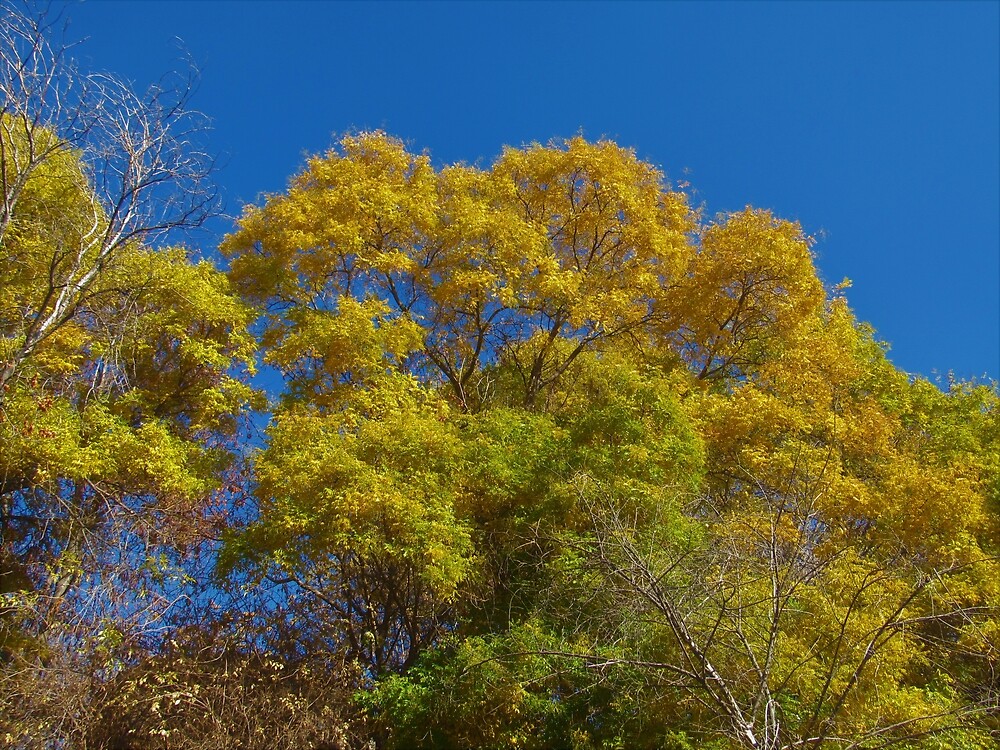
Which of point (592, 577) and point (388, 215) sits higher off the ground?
point (388, 215)

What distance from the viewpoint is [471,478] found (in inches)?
371

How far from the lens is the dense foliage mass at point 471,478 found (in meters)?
6.32

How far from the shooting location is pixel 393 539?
8.35 metres

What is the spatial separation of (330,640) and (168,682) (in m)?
2.55

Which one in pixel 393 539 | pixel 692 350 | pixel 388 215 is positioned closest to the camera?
pixel 393 539

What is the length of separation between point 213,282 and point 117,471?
3.08 m

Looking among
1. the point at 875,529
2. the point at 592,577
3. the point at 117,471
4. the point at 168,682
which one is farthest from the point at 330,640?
the point at 875,529

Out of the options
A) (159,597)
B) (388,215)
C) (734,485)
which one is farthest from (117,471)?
(734,485)

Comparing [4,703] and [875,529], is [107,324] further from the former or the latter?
[875,529]

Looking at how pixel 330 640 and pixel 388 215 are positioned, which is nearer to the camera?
pixel 330 640

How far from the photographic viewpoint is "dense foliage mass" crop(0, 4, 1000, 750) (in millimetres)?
6320

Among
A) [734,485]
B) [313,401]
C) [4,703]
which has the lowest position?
[4,703]

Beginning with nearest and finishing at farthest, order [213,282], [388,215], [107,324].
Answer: [107,324]
[213,282]
[388,215]

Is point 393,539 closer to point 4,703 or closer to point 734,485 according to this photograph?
point 4,703
